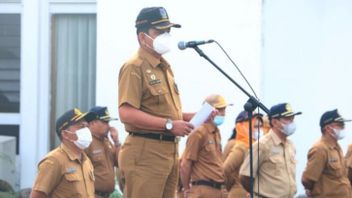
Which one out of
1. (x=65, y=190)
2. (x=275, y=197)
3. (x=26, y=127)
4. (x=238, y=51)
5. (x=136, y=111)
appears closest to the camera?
(x=136, y=111)

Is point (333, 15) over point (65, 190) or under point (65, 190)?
over

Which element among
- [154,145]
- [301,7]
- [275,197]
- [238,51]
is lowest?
[275,197]

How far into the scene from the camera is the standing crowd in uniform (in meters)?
4.98

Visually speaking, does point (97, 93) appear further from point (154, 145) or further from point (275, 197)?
point (154, 145)

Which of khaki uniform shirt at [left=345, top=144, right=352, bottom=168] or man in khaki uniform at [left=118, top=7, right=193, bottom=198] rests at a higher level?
man in khaki uniform at [left=118, top=7, right=193, bottom=198]

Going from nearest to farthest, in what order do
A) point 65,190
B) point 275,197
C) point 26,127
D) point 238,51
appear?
point 65,190 → point 275,197 → point 238,51 → point 26,127

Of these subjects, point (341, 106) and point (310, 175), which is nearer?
point (310, 175)

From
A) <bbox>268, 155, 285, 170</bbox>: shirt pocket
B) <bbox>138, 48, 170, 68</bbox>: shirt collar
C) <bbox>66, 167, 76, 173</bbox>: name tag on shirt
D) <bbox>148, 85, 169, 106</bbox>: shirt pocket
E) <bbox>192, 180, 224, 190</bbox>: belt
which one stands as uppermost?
<bbox>138, 48, 170, 68</bbox>: shirt collar

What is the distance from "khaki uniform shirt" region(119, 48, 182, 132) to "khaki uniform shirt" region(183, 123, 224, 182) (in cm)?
275

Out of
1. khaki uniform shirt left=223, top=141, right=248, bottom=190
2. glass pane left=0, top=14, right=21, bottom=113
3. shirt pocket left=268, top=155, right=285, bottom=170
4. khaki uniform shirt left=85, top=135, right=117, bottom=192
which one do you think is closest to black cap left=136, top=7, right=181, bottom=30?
shirt pocket left=268, top=155, right=285, bottom=170

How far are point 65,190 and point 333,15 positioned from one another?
527 cm

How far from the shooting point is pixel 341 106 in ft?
32.2

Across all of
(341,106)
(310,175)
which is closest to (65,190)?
(310,175)

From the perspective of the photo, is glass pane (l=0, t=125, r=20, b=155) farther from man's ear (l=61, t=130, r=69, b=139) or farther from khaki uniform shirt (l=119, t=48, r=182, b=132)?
khaki uniform shirt (l=119, t=48, r=182, b=132)
